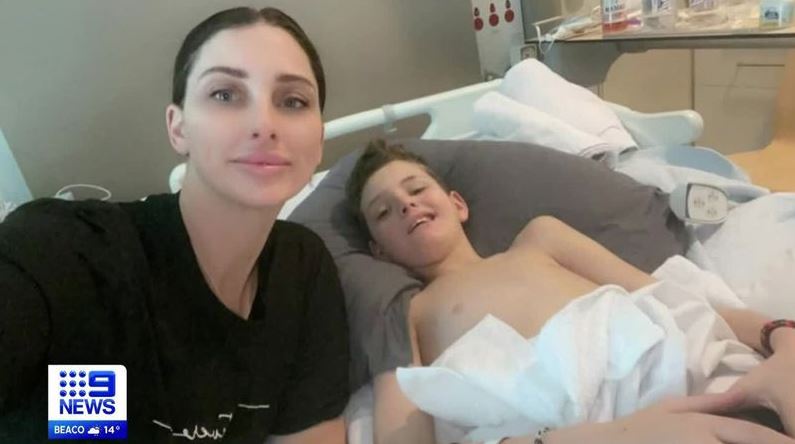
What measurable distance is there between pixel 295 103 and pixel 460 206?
0.64 metres

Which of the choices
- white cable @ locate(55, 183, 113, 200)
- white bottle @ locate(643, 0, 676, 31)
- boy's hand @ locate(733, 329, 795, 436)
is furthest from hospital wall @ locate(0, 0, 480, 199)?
boy's hand @ locate(733, 329, 795, 436)

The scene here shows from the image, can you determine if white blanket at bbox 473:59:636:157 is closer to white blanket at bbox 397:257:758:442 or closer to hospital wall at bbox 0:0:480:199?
hospital wall at bbox 0:0:480:199

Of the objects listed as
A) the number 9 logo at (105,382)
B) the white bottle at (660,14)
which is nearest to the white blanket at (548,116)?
the white bottle at (660,14)

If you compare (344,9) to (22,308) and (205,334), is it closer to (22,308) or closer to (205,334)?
(205,334)

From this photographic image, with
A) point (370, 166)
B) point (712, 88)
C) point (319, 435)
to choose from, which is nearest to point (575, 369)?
point (319, 435)

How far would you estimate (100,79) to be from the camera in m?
1.93

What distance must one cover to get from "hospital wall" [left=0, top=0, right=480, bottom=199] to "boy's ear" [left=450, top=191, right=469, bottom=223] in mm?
805

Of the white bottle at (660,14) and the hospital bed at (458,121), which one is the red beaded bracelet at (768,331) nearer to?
the hospital bed at (458,121)

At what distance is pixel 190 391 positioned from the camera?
40.3 inches

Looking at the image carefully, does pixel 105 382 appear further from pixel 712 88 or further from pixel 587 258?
pixel 712 88

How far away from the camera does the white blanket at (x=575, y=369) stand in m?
1.02

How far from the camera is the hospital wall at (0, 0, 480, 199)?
6.07 ft

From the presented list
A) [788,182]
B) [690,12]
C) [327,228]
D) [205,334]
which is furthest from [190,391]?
[690,12]

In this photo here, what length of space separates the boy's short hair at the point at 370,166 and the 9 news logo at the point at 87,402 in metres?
0.72
